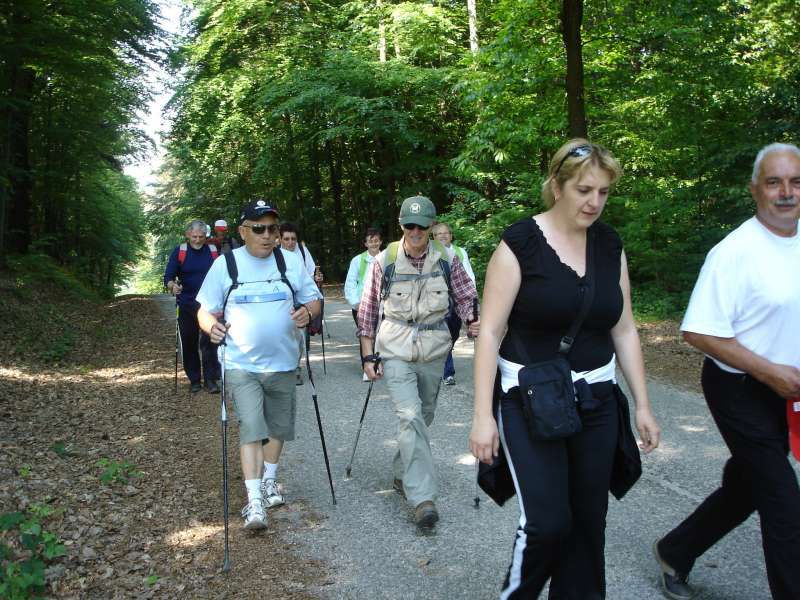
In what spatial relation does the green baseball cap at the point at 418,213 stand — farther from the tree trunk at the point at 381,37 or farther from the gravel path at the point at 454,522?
the tree trunk at the point at 381,37

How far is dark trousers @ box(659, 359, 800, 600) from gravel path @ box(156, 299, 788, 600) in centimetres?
67

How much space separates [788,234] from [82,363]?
38.8 feet

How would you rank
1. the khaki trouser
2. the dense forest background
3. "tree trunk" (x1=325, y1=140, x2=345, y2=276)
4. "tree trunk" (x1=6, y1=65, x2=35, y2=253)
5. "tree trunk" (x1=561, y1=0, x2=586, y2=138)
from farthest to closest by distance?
1. "tree trunk" (x1=325, y1=140, x2=345, y2=276)
2. "tree trunk" (x1=6, y1=65, x2=35, y2=253)
3. the dense forest background
4. "tree trunk" (x1=561, y1=0, x2=586, y2=138)
5. the khaki trouser

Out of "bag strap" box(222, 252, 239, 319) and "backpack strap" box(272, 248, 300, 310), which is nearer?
"bag strap" box(222, 252, 239, 319)

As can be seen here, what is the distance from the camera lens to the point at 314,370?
11.5m

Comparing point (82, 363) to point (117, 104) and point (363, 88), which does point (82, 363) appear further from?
point (117, 104)

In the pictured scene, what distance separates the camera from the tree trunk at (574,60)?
13469 millimetres

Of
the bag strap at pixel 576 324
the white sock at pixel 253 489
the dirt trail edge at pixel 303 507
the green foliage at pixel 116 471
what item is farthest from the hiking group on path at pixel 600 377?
the green foliage at pixel 116 471

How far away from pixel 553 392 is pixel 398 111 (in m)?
22.5

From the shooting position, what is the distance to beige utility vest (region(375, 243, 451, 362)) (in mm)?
5375

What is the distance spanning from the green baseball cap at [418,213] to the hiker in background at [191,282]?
511cm

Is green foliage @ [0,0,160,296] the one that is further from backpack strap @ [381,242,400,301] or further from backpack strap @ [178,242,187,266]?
backpack strap @ [381,242,400,301]

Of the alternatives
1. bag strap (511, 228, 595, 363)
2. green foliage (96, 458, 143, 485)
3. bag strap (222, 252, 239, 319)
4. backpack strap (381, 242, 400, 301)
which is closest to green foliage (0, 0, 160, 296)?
green foliage (96, 458, 143, 485)

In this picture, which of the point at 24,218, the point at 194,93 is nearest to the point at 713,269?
the point at 24,218
